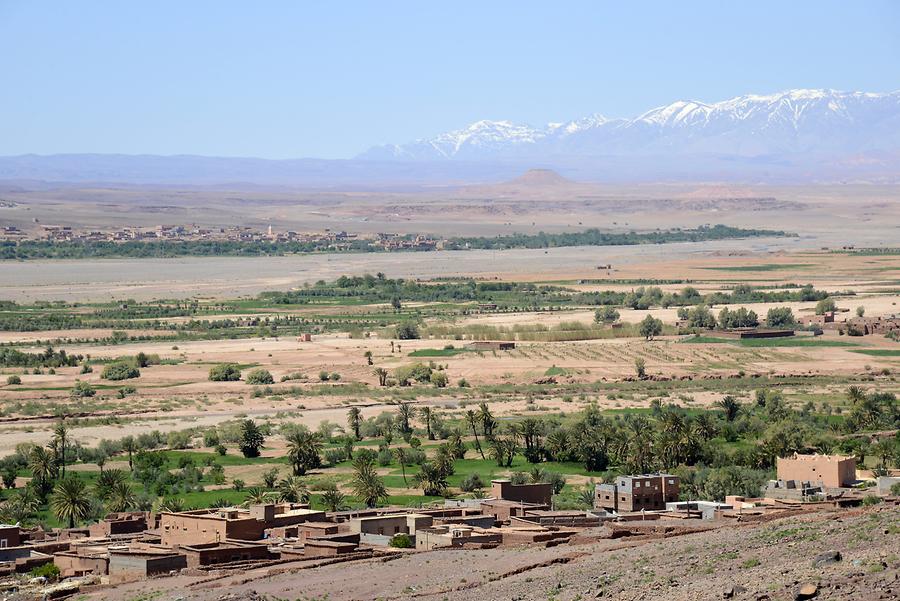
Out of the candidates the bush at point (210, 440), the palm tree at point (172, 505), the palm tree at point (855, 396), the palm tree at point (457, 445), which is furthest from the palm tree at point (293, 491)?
the palm tree at point (855, 396)

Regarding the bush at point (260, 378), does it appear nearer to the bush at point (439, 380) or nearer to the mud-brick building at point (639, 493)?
the bush at point (439, 380)

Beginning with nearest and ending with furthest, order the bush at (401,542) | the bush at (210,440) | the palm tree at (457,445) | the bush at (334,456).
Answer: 1. the bush at (401,542)
2. the bush at (334,456)
3. the palm tree at (457,445)
4. the bush at (210,440)

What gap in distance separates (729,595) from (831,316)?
70.9 meters

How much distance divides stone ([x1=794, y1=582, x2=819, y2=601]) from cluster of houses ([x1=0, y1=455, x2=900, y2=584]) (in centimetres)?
1141

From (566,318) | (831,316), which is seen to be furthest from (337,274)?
(831,316)

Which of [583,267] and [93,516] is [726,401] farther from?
[583,267]

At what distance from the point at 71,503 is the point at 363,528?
8601 mm

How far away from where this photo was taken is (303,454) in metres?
51.0

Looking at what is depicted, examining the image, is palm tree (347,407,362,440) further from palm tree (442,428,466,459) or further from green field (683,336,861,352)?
green field (683,336,861,352)

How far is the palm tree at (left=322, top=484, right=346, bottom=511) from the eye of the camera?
4328 centimetres

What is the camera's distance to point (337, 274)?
141375 millimetres

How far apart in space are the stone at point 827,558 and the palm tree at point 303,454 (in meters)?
27.1

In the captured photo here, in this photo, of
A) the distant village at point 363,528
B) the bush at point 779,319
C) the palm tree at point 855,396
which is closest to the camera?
the distant village at point 363,528

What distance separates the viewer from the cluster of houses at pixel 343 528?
33844 mm
